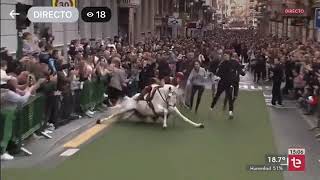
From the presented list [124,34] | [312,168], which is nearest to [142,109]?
[312,168]

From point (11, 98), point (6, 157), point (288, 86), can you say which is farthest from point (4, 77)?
point (288, 86)

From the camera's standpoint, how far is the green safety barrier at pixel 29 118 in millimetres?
11789

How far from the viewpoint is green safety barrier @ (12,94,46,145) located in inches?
464

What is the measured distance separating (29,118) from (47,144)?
0.60m

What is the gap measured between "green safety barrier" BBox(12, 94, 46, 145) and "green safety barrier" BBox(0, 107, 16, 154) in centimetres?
31

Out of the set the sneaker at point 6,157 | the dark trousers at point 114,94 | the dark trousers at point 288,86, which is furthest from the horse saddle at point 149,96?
the dark trousers at point 288,86

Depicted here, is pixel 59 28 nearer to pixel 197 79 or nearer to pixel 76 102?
pixel 197 79

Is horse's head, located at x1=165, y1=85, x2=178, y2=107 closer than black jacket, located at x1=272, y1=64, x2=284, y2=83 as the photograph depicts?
Yes

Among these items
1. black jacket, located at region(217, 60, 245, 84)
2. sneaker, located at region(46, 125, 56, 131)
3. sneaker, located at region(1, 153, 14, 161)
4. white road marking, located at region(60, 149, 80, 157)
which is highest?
black jacket, located at region(217, 60, 245, 84)

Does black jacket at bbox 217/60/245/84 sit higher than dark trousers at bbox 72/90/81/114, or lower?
higher

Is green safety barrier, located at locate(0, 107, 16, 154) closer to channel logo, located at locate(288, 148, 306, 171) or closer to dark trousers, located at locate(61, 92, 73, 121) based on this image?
dark trousers, located at locate(61, 92, 73, 121)

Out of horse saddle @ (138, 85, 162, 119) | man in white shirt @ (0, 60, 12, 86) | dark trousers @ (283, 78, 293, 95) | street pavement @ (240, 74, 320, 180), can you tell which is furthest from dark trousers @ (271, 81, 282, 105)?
man in white shirt @ (0, 60, 12, 86)

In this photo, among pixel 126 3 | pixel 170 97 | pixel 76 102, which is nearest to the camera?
pixel 170 97

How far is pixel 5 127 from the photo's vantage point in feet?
36.6
